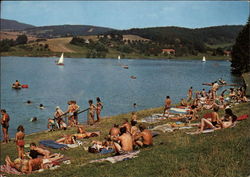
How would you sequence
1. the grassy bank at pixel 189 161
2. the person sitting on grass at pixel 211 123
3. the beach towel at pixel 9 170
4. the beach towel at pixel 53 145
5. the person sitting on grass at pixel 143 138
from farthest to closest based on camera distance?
the beach towel at pixel 53 145 < the person sitting on grass at pixel 211 123 < the person sitting on grass at pixel 143 138 < the beach towel at pixel 9 170 < the grassy bank at pixel 189 161

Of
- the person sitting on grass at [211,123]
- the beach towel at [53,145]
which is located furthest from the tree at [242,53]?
the beach towel at [53,145]

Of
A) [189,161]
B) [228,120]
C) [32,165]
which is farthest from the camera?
[228,120]

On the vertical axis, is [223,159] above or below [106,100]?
above

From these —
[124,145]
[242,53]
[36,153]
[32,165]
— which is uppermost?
[242,53]

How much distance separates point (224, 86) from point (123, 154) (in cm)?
5093

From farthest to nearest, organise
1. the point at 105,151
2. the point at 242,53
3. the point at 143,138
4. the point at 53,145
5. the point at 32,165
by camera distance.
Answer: the point at 242,53, the point at 53,145, the point at 105,151, the point at 143,138, the point at 32,165

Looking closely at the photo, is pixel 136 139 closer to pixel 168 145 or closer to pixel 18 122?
pixel 168 145

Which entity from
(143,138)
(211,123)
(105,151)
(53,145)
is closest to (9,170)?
(53,145)

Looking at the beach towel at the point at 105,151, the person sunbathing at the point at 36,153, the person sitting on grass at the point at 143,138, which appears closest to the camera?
the person sitting on grass at the point at 143,138

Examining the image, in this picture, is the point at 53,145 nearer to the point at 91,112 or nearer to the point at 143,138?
the point at 143,138

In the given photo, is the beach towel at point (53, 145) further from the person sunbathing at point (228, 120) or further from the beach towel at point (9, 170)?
the person sunbathing at point (228, 120)

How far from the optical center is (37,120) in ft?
111

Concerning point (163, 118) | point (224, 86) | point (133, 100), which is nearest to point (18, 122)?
point (163, 118)

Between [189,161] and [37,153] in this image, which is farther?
[37,153]
